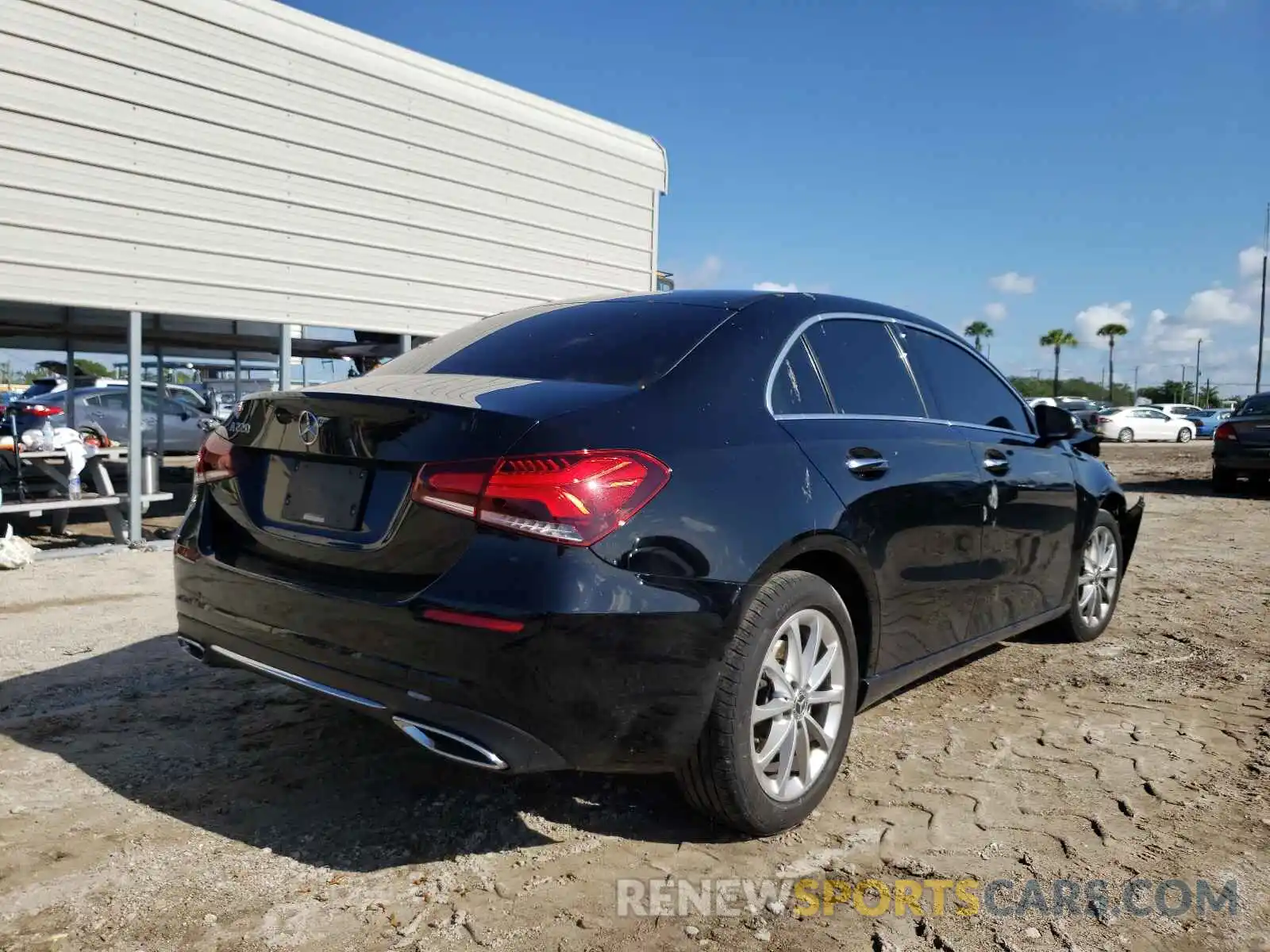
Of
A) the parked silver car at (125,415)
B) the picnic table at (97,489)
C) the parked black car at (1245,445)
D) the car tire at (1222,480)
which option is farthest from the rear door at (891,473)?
the parked silver car at (125,415)

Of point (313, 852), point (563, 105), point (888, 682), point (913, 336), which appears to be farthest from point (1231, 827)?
point (563, 105)

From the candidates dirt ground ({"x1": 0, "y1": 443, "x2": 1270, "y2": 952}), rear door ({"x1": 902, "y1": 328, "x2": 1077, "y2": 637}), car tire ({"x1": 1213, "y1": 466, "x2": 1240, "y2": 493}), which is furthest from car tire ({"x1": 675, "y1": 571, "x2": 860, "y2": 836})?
car tire ({"x1": 1213, "y1": 466, "x2": 1240, "y2": 493})

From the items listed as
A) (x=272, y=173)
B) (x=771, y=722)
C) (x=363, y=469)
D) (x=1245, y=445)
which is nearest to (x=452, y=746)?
(x=363, y=469)

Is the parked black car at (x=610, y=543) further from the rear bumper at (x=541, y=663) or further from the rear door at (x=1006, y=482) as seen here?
the rear door at (x=1006, y=482)

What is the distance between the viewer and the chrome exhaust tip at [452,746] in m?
2.35

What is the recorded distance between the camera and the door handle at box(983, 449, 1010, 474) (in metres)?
3.92

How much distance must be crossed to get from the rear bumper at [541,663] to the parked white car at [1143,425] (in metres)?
35.9

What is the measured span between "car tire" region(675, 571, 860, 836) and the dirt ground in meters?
0.13

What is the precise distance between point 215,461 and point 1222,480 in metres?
14.9

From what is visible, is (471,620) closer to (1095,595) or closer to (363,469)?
(363,469)

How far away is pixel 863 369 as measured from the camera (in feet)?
11.5

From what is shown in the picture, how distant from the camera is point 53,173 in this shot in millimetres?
7176

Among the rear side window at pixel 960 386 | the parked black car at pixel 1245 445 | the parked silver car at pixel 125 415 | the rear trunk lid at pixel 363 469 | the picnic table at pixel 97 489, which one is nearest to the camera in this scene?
the rear trunk lid at pixel 363 469

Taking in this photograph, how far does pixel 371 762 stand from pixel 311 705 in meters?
0.69
